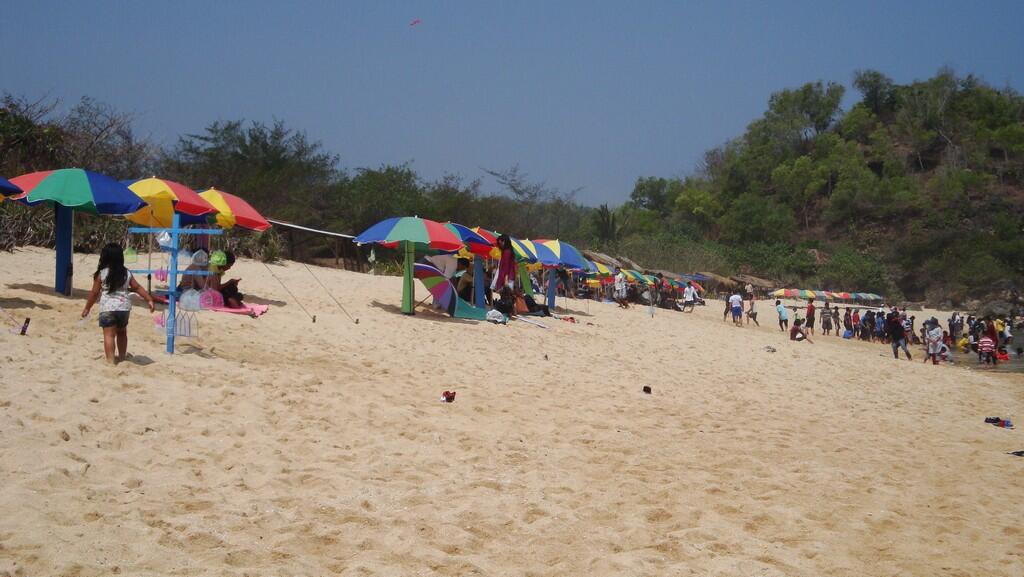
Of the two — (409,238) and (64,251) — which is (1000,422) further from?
(64,251)

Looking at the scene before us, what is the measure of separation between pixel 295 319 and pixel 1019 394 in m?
12.2

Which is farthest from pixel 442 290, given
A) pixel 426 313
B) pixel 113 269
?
pixel 113 269

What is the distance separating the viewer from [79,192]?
959 centimetres

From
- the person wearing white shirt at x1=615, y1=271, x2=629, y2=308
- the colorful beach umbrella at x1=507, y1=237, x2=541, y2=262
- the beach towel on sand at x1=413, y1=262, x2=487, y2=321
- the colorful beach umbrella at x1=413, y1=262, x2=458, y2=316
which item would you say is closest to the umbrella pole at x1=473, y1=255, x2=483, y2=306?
the beach towel on sand at x1=413, y1=262, x2=487, y2=321

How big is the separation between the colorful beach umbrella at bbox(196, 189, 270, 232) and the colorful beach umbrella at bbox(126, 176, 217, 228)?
36cm

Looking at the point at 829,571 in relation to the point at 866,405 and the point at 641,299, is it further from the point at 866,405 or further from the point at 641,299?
the point at 641,299

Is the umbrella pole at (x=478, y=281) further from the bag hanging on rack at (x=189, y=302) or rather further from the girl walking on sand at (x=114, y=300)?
the girl walking on sand at (x=114, y=300)

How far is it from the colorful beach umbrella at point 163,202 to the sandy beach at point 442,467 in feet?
4.75

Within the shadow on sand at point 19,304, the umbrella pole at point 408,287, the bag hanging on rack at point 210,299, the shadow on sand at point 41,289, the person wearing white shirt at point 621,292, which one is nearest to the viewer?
the shadow on sand at point 19,304

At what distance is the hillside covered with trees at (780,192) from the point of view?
950 inches

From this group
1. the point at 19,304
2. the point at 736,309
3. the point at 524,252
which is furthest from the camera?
the point at 736,309

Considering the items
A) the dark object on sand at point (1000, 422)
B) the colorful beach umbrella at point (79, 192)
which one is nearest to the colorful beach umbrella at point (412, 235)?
the colorful beach umbrella at point (79, 192)

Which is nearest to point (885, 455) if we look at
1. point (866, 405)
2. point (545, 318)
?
point (866, 405)

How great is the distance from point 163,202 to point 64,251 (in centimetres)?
141
